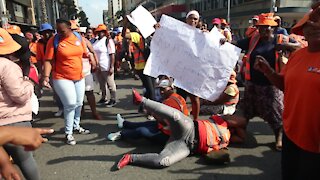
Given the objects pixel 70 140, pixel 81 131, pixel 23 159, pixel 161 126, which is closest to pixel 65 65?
pixel 70 140

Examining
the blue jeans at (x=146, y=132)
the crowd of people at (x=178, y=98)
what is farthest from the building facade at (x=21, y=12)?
the blue jeans at (x=146, y=132)

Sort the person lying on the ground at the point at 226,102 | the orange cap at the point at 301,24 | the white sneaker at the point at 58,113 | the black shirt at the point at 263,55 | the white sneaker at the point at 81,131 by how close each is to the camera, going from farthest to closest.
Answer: the white sneaker at the point at 58,113 < the person lying on the ground at the point at 226,102 < the white sneaker at the point at 81,131 < the black shirt at the point at 263,55 < the orange cap at the point at 301,24

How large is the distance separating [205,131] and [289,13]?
29.0 m

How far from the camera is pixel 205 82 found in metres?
4.32

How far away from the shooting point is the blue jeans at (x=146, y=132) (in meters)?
4.33

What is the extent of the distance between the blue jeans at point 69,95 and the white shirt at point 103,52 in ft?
6.69

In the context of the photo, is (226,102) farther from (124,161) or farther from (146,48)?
(124,161)

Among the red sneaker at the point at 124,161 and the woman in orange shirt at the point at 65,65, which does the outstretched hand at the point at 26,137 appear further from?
the woman in orange shirt at the point at 65,65

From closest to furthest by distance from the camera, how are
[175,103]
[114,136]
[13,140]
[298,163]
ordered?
1. [13,140]
2. [298,163]
3. [175,103]
4. [114,136]

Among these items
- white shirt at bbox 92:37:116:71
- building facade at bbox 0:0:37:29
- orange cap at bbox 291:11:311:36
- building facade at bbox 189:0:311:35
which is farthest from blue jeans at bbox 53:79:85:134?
building facade at bbox 0:0:37:29

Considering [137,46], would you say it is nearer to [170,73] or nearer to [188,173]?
[170,73]

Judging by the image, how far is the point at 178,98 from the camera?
13.8 feet

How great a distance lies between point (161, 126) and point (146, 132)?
27cm

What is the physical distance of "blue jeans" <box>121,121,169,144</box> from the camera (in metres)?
4.33
